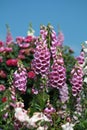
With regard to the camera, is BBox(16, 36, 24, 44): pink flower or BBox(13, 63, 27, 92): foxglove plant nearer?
BBox(13, 63, 27, 92): foxglove plant

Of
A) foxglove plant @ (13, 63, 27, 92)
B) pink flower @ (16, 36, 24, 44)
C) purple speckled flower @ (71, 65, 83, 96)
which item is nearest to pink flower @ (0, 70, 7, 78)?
pink flower @ (16, 36, 24, 44)

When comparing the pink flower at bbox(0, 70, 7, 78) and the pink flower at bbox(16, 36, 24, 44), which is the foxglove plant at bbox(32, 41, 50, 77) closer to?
the pink flower at bbox(0, 70, 7, 78)

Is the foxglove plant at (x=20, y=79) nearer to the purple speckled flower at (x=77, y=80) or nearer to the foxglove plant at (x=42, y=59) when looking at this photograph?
the foxglove plant at (x=42, y=59)

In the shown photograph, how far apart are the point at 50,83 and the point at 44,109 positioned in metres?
1.44

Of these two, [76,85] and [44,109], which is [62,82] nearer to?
[76,85]

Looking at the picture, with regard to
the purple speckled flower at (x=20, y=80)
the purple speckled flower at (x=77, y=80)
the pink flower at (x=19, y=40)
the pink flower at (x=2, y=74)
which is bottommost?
the purple speckled flower at (x=77, y=80)

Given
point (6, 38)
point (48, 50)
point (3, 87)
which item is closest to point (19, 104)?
point (48, 50)

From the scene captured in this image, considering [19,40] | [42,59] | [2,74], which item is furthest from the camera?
[19,40]

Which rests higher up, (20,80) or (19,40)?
(19,40)

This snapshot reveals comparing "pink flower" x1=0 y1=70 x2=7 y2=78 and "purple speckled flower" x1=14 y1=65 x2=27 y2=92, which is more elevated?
"pink flower" x1=0 y1=70 x2=7 y2=78

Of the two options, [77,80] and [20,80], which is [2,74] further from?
[77,80]

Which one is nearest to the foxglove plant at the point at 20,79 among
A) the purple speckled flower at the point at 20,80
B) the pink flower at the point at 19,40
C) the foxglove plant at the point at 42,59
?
the purple speckled flower at the point at 20,80

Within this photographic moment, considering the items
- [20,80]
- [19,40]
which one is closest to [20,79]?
[20,80]

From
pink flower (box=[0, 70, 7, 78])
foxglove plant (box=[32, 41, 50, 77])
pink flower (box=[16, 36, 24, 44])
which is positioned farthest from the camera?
pink flower (box=[16, 36, 24, 44])
